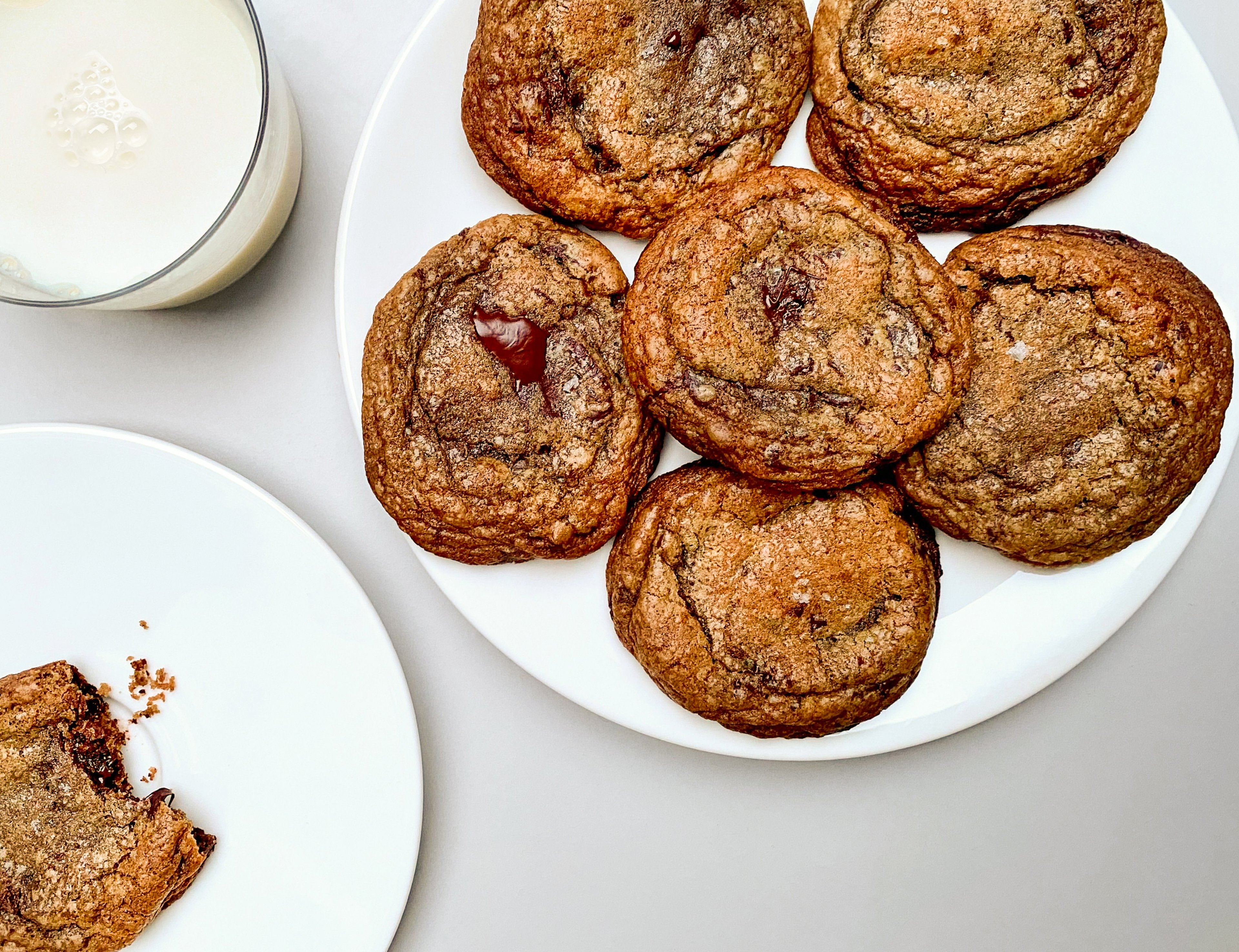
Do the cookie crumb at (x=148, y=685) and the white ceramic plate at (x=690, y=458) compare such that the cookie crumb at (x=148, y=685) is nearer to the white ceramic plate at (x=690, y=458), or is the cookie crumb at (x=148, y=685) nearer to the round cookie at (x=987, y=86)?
the white ceramic plate at (x=690, y=458)

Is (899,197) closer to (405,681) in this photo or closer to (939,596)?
(939,596)

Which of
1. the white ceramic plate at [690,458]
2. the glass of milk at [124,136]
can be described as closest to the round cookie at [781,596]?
the white ceramic plate at [690,458]

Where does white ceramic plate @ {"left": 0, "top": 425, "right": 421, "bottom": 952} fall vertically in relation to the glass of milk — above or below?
below

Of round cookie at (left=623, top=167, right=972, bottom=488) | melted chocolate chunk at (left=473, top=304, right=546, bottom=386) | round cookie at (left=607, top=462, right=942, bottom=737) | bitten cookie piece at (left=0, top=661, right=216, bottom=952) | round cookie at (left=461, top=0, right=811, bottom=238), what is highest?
round cookie at (left=461, top=0, right=811, bottom=238)

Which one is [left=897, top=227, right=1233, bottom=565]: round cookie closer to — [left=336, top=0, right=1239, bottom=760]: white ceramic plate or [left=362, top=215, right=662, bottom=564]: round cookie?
[left=336, top=0, right=1239, bottom=760]: white ceramic plate

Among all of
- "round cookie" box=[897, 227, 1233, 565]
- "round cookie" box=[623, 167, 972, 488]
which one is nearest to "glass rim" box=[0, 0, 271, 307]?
"round cookie" box=[623, 167, 972, 488]

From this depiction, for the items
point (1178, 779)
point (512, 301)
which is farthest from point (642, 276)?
point (1178, 779)

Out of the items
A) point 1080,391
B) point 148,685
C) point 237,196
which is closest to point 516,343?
point 237,196
